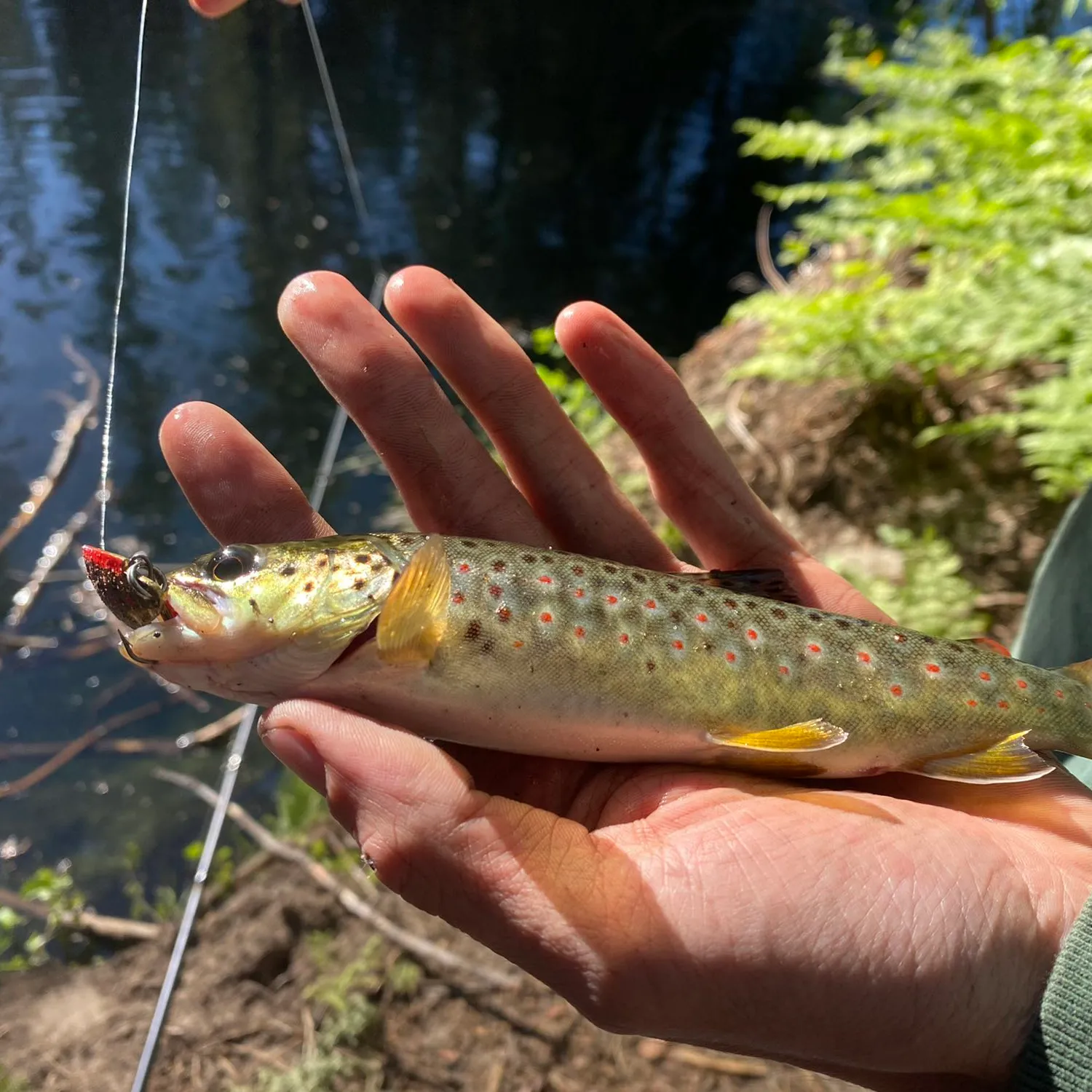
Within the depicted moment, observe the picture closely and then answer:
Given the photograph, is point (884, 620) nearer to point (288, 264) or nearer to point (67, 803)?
point (67, 803)

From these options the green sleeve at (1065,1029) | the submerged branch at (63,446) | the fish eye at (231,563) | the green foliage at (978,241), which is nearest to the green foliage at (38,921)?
the submerged branch at (63,446)

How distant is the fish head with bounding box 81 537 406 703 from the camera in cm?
260

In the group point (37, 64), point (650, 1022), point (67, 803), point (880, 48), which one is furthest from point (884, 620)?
point (880, 48)

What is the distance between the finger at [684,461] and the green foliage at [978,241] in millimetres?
2015

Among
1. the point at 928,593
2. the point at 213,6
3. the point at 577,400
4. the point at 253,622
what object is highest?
the point at 213,6

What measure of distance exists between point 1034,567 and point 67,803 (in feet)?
23.0

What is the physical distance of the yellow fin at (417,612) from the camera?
259 centimetres

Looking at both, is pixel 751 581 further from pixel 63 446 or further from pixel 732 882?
pixel 63 446

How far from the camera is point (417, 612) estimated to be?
260 centimetres

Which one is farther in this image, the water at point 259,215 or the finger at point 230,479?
the water at point 259,215

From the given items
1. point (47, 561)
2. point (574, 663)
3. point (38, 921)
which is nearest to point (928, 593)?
point (574, 663)

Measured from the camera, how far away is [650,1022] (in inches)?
83.4

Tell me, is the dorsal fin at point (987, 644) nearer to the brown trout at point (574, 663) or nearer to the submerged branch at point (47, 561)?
the brown trout at point (574, 663)

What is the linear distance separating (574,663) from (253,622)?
107cm
